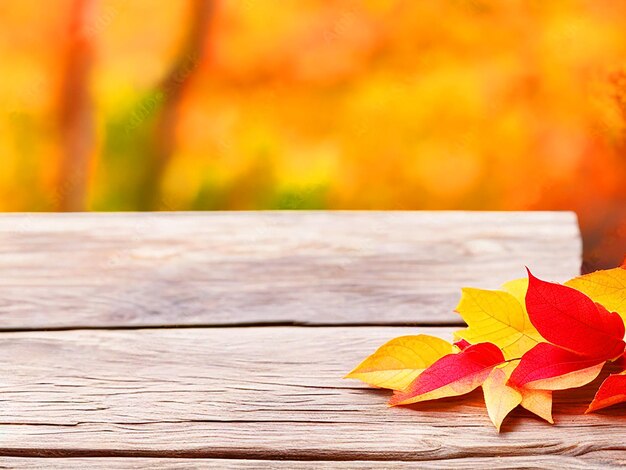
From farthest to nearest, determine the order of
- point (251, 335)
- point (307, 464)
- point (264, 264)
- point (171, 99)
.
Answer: point (171, 99), point (264, 264), point (251, 335), point (307, 464)

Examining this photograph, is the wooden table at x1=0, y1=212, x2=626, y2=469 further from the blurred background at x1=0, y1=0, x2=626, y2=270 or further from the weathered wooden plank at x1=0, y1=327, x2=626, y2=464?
the blurred background at x1=0, y1=0, x2=626, y2=270

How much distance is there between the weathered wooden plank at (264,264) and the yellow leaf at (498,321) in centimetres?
19

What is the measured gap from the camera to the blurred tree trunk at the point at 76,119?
2162 millimetres

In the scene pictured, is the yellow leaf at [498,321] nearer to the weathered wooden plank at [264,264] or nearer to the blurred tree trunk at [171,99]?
the weathered wooden plank at [264,264]

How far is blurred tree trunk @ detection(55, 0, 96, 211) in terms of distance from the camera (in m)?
2.16

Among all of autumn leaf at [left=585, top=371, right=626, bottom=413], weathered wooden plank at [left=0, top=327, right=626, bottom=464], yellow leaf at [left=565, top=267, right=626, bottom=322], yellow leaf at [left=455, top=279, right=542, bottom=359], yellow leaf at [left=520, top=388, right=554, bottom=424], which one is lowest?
weathered wooden plank at [left=0, top=327, right=626, bottom=464]

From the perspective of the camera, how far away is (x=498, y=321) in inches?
21.8

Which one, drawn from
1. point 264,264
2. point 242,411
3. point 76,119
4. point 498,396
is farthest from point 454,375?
point 76,119

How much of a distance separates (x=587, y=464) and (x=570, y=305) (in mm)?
106

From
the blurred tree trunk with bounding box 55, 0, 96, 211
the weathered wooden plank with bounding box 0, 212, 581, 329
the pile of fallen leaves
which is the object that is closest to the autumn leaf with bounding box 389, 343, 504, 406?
the pile of fallen leaves

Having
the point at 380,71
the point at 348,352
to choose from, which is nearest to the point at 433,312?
the point at 348,352

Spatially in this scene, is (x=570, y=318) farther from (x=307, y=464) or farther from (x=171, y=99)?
(x=171, y=99)

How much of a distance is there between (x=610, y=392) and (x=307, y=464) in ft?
0.73

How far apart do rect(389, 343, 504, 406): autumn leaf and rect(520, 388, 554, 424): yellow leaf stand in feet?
0.10
